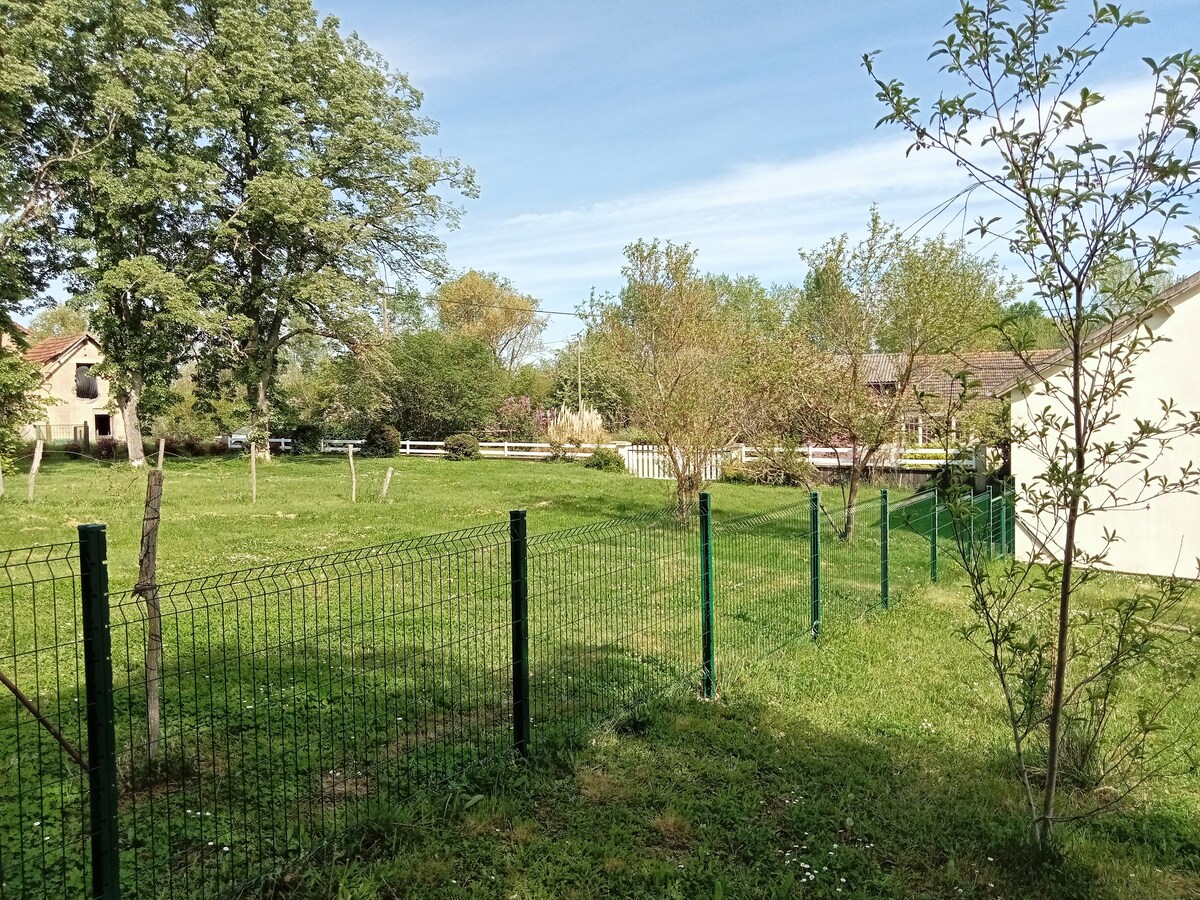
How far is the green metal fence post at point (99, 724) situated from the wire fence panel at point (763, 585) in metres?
4.33

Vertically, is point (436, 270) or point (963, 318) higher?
point (436, 270)

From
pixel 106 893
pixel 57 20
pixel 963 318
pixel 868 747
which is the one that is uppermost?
pixel 57 20

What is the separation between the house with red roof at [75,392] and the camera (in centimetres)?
3859

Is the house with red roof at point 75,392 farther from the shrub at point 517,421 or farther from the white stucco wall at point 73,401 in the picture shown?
the shrub at point 517,421

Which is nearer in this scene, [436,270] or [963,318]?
[963,318]

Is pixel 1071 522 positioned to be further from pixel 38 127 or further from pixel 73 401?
pixel 73 401

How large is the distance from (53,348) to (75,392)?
7.91ft

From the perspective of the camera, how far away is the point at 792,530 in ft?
28.7

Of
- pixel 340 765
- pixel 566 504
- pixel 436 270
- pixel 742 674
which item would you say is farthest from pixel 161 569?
pixel 436 270

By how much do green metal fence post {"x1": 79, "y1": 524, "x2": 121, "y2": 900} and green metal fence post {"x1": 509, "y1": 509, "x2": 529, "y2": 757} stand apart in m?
2.05

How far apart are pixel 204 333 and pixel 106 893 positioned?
29.1 m

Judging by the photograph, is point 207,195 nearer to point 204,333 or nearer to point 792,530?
point 204,333

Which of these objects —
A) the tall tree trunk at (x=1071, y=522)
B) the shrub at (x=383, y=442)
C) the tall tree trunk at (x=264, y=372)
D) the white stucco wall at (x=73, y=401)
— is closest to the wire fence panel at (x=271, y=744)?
the tall tree trunk at (x=1071, y=522)

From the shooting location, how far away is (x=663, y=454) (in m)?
14.2
